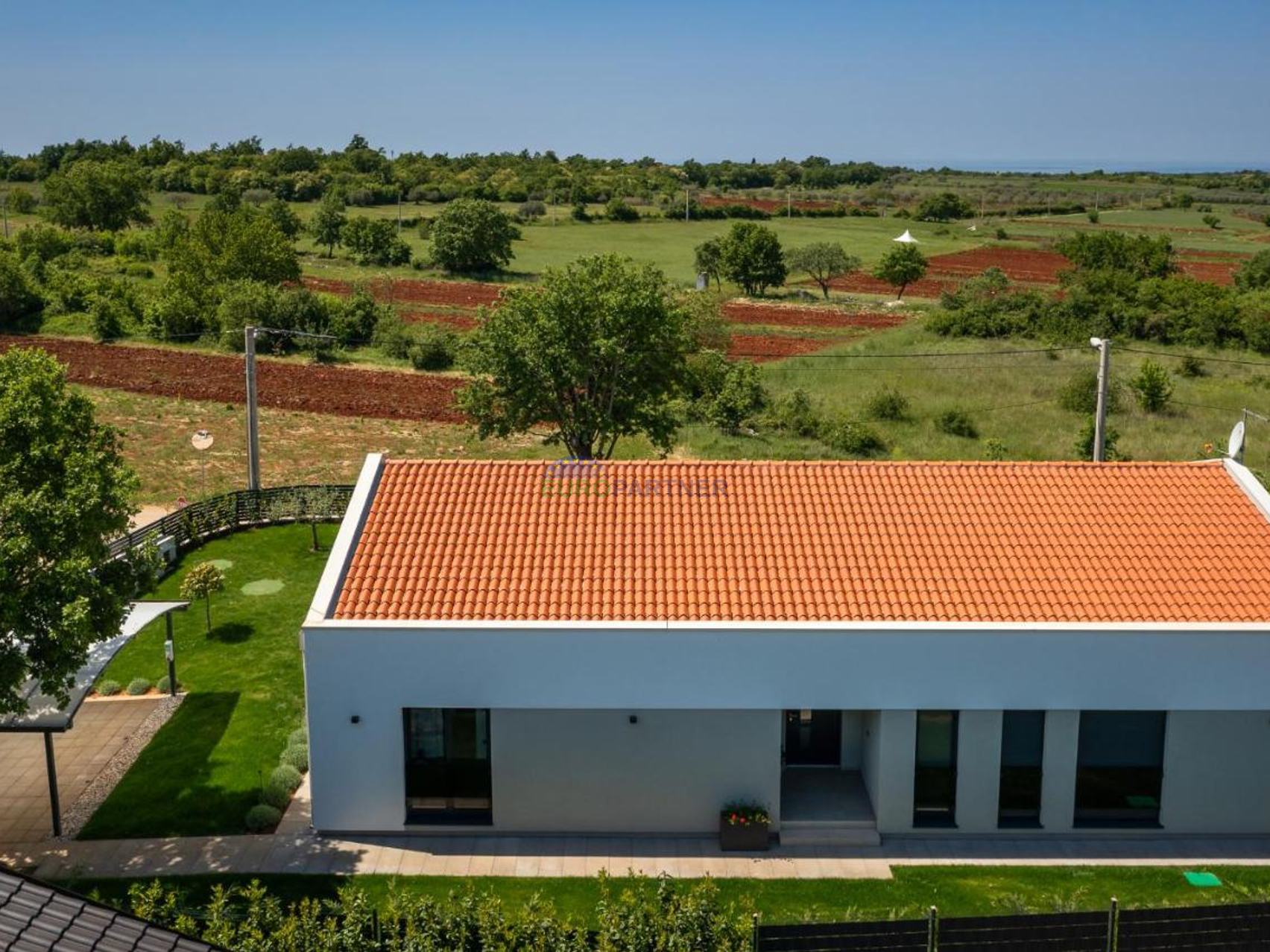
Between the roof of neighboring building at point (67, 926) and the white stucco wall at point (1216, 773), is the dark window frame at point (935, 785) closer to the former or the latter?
the white stucco wall at point (1216, 773)

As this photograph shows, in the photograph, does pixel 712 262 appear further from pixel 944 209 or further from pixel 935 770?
pixel 935 770

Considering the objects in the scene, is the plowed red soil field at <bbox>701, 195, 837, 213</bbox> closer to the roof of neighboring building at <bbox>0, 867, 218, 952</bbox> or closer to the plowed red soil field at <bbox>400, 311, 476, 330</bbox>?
the plowed red soil field at <bbox>400, 311, 476, 330</bbox>

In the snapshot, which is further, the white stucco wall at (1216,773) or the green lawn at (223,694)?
the green lawn at (223,694)

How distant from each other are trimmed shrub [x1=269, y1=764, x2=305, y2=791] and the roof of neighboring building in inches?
485

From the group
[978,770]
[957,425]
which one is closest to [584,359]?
[957,425]

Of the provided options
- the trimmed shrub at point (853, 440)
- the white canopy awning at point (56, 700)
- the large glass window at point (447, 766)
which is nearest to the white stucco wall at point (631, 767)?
the large glass window at point (447, 766)

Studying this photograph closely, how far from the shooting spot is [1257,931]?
14.1 meters

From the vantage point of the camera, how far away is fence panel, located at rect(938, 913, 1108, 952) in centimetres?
1380

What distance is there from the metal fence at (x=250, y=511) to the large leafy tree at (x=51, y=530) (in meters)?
14.8

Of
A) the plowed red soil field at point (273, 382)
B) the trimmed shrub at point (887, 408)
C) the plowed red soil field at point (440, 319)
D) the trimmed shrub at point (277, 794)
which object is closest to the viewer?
the trimmed shrub at point (277, 794)

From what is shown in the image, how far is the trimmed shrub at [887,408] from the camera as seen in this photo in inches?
1927

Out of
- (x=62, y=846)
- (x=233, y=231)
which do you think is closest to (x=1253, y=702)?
(x=62, y=846)

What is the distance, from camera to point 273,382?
5769 cm

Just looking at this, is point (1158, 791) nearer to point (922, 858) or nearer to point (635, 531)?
point (922, 858)
